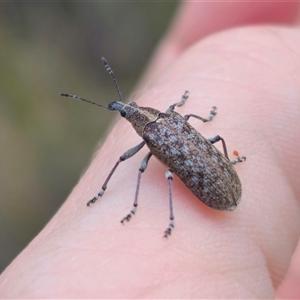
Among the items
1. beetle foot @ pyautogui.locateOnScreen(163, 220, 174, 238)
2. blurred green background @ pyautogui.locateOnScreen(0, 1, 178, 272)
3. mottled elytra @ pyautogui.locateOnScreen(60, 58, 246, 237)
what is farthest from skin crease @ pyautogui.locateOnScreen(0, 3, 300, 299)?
blurred green background @ pyautogui.locateOnScreen(0, 1, 178, 272)

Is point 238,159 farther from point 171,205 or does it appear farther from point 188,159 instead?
point 171,205

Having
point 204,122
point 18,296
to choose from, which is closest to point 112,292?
Result: point 18,296

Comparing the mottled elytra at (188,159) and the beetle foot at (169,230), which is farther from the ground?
the mottled elytra at (188,159)

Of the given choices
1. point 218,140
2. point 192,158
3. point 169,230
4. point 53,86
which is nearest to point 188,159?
point 192,158

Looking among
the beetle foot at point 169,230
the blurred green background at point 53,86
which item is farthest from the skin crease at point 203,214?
the blurred green background at point 53,86

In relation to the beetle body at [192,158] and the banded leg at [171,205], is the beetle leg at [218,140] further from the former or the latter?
the banded leg at [171,205]
